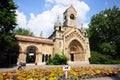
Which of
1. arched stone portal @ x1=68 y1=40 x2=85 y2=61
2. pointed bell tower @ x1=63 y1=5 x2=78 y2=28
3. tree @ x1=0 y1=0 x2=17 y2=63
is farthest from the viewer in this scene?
pointed bell tower @ x1=63 y1=5 x2=78 y2=28

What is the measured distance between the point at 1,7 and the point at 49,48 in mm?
15133

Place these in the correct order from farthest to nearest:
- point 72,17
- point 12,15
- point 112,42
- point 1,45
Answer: point 112,42, point 72,17, point 12,15, point 1,45

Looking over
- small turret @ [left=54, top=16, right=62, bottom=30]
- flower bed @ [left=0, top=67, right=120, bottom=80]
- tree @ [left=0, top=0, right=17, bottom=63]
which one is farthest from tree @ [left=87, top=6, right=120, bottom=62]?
flower bed @ [left=0, top=67, right=120, bottom=80]

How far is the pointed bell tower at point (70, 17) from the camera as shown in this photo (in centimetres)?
3519

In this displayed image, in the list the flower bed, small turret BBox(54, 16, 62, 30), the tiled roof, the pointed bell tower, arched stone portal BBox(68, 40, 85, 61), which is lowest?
the flower bed

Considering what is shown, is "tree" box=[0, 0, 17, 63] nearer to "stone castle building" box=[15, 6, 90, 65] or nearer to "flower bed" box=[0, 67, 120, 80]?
"stone castle building" box=[15, 6, 90, 65]

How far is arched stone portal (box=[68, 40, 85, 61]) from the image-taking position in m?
34.0

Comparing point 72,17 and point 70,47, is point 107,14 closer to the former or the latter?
point 72,17

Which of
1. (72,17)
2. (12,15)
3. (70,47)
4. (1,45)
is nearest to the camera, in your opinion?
(1,45)

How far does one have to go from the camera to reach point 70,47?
112 ft

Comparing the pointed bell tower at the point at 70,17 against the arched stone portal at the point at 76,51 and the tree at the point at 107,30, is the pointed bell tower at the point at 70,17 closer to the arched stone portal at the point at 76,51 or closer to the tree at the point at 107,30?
the arched stone portal at the point at 76,51

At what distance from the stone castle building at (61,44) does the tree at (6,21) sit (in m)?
7.04

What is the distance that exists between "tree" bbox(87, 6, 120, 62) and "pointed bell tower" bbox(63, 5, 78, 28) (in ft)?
39.3

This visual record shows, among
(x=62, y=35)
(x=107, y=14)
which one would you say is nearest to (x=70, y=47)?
(x=62, y=35)
